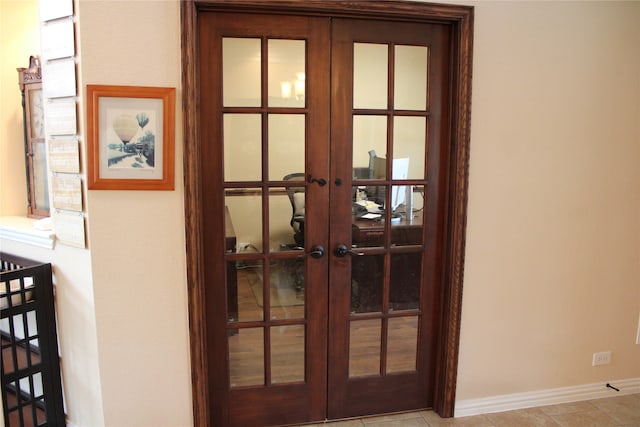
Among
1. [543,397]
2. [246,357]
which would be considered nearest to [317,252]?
[246,357]

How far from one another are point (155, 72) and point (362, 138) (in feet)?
3.45

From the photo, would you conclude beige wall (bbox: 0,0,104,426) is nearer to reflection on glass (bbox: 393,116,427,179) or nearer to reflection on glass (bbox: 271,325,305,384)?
reflection on glass (bbox: 271,325,305,384)

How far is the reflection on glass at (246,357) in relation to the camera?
222cm

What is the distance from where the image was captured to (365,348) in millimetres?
2367

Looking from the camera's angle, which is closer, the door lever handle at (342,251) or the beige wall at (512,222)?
the beige wall at (512,222)

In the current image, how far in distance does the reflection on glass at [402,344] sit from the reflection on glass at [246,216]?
92 centimetres

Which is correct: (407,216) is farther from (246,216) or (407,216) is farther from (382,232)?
(246,216)

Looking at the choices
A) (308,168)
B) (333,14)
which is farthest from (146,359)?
(333,14)

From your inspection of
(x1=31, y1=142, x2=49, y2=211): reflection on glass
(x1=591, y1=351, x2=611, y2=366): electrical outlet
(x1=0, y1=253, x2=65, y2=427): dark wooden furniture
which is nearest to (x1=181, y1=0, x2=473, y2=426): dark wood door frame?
(x1=0, y1=253, x2=65, y2=427): dark wooden furniture

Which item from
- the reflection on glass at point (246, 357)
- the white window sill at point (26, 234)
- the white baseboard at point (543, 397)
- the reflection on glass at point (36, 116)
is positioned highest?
the reflection on glass at point (36, 116)

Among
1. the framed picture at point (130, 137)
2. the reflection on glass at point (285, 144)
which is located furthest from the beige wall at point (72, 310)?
the reflection on glass at point (285, 144)

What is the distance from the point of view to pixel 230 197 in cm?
210

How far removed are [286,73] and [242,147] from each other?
43cm

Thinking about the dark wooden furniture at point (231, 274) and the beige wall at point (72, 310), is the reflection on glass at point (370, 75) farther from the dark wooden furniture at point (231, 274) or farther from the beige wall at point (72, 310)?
the beige wall at point (72, 310)
